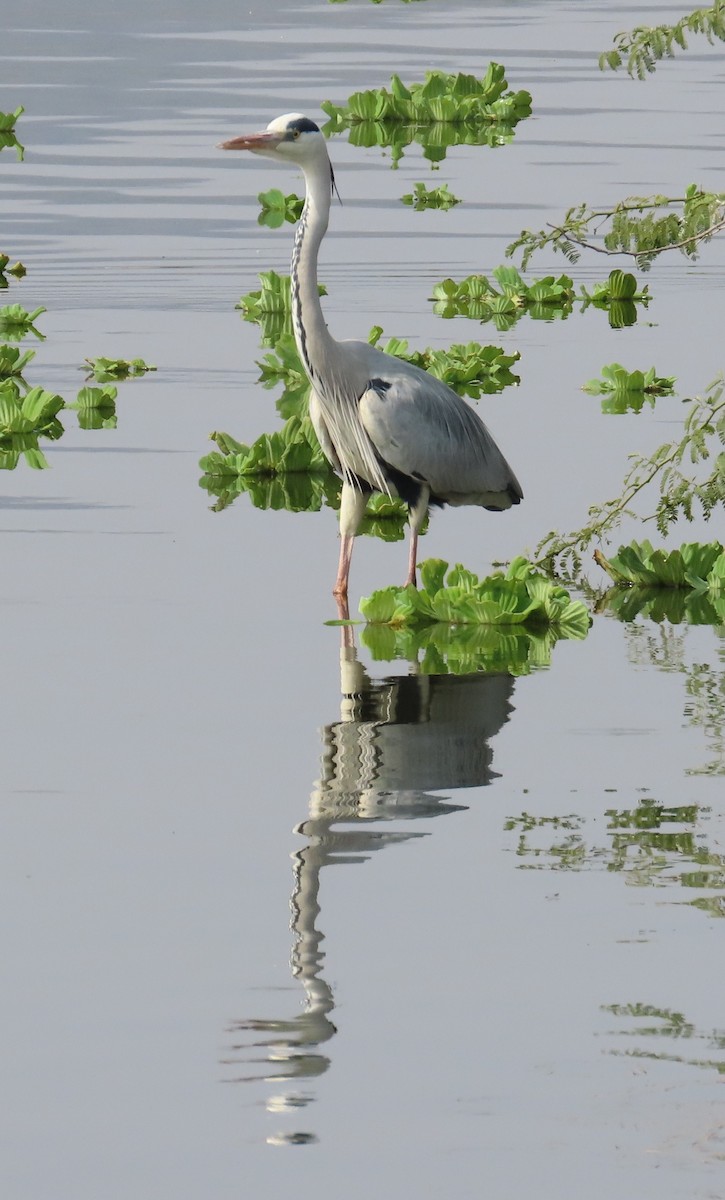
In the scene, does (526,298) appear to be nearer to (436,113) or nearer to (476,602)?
(476,602)

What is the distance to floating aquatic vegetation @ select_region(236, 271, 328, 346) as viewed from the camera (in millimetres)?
19484

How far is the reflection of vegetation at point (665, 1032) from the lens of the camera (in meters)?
6.27

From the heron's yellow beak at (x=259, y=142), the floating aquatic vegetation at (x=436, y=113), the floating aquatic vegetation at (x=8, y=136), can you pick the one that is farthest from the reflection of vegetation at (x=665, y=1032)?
the floating aquatic vegetation at (x=436, y=113)

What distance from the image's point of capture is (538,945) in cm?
710

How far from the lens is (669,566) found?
38.2ft

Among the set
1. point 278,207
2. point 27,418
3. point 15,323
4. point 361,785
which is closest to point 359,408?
point 361,785

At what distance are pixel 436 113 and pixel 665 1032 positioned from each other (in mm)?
28456

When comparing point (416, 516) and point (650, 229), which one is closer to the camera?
point (650, 229)

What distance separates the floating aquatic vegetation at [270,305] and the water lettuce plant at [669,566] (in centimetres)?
787

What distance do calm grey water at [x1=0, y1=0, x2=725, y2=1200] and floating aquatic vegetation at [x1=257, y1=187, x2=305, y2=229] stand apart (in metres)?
7.51

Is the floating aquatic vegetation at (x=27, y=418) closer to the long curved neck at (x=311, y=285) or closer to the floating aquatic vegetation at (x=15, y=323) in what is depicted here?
the floating aquatic vegetation at (x=15, y=323)

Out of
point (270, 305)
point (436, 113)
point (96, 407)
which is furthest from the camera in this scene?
point (436, 113)

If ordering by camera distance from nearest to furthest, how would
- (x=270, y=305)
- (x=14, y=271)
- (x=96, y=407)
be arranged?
(x=96, y=407) < (x=270, y=305) < (x=14, y=271)

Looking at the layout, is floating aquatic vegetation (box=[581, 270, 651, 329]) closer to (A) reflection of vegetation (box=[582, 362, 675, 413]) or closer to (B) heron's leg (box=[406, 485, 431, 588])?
(A) reflection of vegetation (box=[582, 362, 675, 413])
